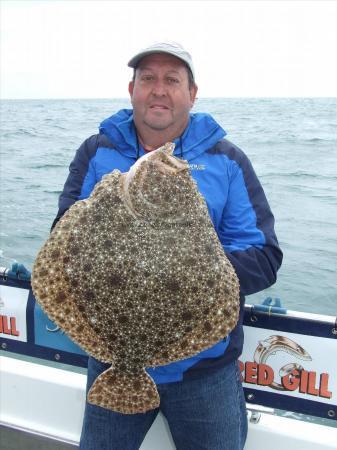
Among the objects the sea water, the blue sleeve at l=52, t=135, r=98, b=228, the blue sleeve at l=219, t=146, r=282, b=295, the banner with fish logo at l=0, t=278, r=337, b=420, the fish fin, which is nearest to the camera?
the fish fin

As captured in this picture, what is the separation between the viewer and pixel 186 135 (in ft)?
7.85

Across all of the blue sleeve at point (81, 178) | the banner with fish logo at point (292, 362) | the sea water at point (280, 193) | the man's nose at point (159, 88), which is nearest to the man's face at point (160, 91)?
the man's nose at point (159, 88)

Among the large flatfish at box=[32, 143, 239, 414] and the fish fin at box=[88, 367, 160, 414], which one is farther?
the fish fin at box=[88, 367, 160, 414]

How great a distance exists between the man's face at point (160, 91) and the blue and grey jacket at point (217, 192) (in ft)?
0.44

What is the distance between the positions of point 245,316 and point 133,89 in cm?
137

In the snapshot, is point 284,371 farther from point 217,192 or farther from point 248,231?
point 217,192

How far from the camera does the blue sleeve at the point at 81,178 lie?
2.37 m

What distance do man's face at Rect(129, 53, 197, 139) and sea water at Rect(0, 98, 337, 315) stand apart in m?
5.38

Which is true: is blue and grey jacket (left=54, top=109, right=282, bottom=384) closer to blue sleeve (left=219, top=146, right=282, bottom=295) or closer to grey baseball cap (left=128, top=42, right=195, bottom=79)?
blue sleeve (left=219, top=146, right=282, bottom=295)

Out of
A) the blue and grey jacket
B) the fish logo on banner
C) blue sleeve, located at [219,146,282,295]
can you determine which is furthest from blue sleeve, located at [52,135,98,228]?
the fish logo on banner

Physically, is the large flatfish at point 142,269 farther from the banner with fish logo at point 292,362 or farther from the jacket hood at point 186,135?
the banner with fish logo at point 292,362

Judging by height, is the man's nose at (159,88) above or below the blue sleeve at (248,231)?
above

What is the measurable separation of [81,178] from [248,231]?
0.80 m

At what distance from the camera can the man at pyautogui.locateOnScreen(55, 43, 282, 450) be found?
226 centimetres
